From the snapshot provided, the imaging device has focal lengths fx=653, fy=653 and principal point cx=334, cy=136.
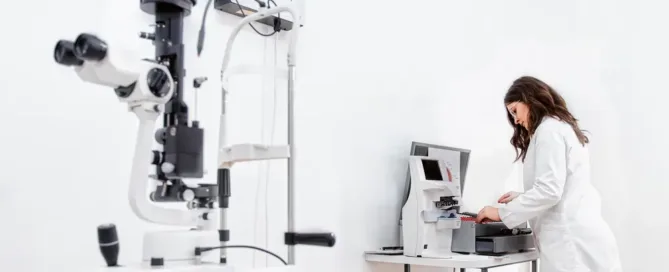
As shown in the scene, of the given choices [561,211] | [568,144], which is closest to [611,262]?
[561,211]

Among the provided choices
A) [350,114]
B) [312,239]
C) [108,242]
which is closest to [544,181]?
[350,114]

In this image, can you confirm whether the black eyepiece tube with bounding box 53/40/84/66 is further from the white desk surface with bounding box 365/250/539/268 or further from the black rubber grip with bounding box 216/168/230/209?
the white desk surface with bounding box 365/250/539/268

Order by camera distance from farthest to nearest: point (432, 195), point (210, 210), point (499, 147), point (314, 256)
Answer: point (499, 147) → point (432, 195) → point (314, 256) → point (210, 210)

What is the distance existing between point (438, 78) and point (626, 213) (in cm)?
166

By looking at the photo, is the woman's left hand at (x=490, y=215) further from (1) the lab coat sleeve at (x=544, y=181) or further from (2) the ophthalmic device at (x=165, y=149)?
(2) the ophthalmic device at (x=165, y=149)

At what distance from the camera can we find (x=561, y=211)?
2.92 meters

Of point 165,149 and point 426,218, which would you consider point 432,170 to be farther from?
point 165,149

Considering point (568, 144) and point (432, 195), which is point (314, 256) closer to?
point (432, 195)

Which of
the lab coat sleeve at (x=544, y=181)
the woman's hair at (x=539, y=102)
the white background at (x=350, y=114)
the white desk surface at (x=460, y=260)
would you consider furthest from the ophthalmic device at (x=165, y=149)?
the woman's hair at (x=539, y=102)

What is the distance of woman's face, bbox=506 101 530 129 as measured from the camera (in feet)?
10.3

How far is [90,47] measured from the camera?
1.31m

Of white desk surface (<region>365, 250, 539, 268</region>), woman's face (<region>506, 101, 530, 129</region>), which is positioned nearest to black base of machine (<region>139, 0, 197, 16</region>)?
white desk surface (<region>365, 250, 539, 268</region>)

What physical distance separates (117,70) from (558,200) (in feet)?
6.93

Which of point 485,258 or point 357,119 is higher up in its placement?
point 357,119
